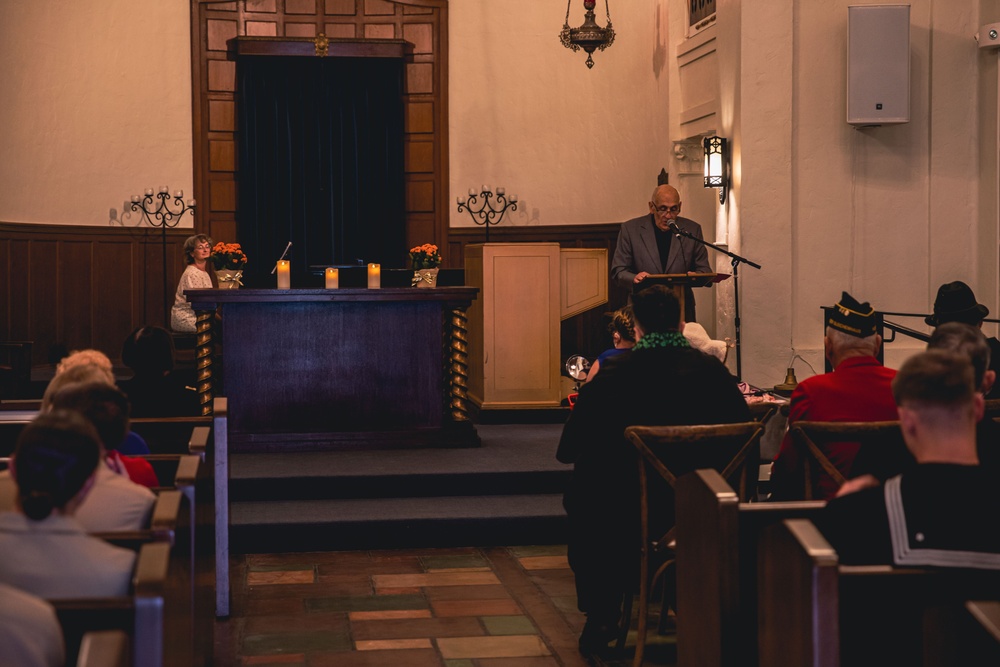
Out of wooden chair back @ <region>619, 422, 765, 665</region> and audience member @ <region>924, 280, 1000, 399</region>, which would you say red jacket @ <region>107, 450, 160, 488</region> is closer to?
wooden chair back @ <region>619, 422, 765, 665</region>

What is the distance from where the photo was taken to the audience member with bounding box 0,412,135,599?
7.09ft

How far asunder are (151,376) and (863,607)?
3.79m

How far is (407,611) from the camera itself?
4691mm

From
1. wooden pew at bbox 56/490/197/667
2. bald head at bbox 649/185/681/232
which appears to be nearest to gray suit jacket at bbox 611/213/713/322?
bald head at bbox 649/185/681/232

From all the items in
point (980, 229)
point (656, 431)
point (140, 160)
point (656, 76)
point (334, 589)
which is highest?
point (656, 76)

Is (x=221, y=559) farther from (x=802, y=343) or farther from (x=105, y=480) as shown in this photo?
(x=802, y=343)

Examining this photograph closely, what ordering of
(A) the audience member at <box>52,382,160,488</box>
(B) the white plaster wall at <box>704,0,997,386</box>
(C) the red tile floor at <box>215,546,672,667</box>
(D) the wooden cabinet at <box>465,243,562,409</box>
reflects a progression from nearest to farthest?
(A) the audience member at <box>52,382,160,488</box> < (C) the red tile floor at <box>215,546,672,667</box> < (B) the white plaster wall at <box>704,0,997,386</box> < (D) the wooden cabinet at <box>465,243,562,409</box>

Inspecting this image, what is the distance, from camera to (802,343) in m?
8.00

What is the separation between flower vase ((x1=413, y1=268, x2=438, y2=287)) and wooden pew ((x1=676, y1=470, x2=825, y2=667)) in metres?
4.57

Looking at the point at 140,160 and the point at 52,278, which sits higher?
the point at 140,160

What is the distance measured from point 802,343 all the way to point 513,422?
2019 mm

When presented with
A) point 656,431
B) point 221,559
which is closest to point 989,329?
point 656,431

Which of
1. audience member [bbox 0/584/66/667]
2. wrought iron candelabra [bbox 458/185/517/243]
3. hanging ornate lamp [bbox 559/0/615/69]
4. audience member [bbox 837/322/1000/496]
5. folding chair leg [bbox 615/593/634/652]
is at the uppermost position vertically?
hanging ornate lamp [bbox 559/0/615/69]

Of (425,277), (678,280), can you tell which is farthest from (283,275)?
(678,280)
